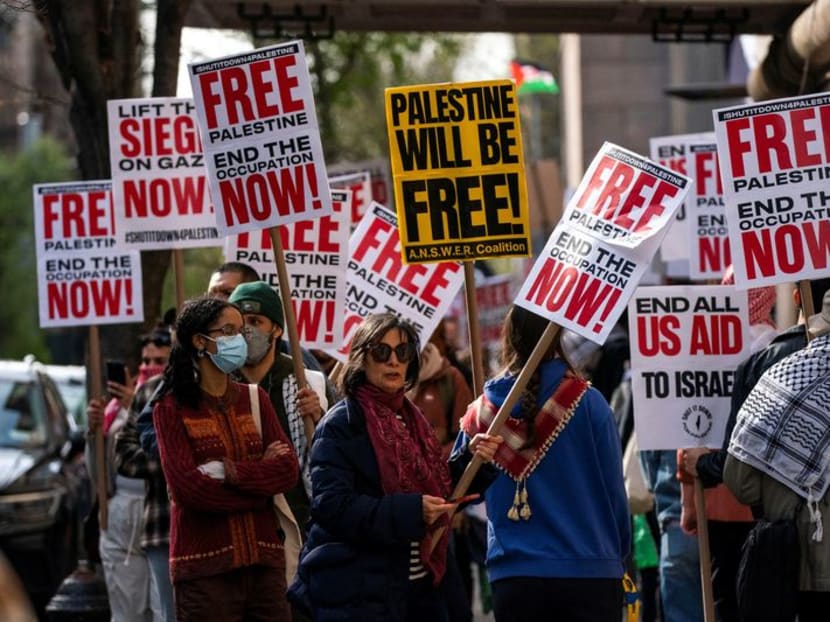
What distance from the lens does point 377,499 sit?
6.84 m

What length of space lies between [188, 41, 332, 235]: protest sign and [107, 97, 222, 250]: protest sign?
2092mm

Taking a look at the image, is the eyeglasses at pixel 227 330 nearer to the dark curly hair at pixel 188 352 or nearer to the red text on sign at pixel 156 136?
the dark curly hair at pixel 188 352

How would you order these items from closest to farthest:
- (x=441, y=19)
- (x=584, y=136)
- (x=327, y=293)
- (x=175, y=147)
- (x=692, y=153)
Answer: (x=327, y=293) → (x=175, y=147) → (x=692, y=153) → (x=441, y=19) → (x=584, y=136)

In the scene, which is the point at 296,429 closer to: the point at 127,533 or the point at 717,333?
the point at 717,333

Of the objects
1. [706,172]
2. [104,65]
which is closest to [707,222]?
[706,172]

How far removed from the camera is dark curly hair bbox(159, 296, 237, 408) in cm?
763

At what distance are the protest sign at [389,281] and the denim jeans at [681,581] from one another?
1.72m

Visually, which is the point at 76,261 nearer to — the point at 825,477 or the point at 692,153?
the point at 692,153

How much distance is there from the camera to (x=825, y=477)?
23.6 feet

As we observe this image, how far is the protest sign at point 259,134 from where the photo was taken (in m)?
8.73

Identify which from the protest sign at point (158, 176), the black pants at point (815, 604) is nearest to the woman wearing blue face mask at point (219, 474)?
the black pants at point (815, 604)

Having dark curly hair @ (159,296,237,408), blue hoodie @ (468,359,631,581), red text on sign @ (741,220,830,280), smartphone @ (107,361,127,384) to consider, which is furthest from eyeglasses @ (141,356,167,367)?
blue hoodie @ (468,359,631,581)

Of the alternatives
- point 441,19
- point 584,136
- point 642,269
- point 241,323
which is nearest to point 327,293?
point 241,323

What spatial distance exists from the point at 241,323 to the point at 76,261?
160 inches
